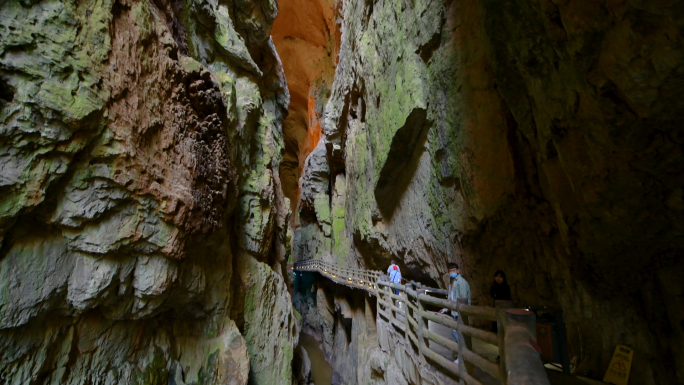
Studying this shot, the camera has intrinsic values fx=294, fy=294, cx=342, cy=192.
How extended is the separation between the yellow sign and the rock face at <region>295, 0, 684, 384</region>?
25 centimetres

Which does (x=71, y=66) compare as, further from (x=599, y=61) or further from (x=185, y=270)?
(x=599, y=61)

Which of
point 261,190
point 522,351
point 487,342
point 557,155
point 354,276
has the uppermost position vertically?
point 261,190

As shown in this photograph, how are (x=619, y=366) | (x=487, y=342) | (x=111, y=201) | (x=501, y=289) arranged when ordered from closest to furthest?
(x=487, y=342) < (x=619, y=366) < (x=501, y=289) < (x=111, y=201)

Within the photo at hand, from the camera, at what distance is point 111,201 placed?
4.45m

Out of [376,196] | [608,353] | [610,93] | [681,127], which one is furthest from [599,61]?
[376,196]

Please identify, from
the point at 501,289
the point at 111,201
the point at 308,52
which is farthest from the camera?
the point at 308,52

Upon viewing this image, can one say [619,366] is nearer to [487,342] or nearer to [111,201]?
[487,342]

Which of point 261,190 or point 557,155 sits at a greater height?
point 261,190

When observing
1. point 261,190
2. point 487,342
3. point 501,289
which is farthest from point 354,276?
point 487,342

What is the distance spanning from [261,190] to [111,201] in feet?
16.6

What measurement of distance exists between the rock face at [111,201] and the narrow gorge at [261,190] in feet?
0.09

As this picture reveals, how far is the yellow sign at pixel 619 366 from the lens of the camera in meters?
3.17

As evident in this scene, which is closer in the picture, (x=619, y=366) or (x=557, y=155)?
(x=619, y=366)

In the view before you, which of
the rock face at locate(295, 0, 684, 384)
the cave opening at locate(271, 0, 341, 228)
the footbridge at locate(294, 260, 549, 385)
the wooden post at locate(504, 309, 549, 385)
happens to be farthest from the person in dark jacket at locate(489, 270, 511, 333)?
the cave opening at locate(271, 0, 341, 228)
